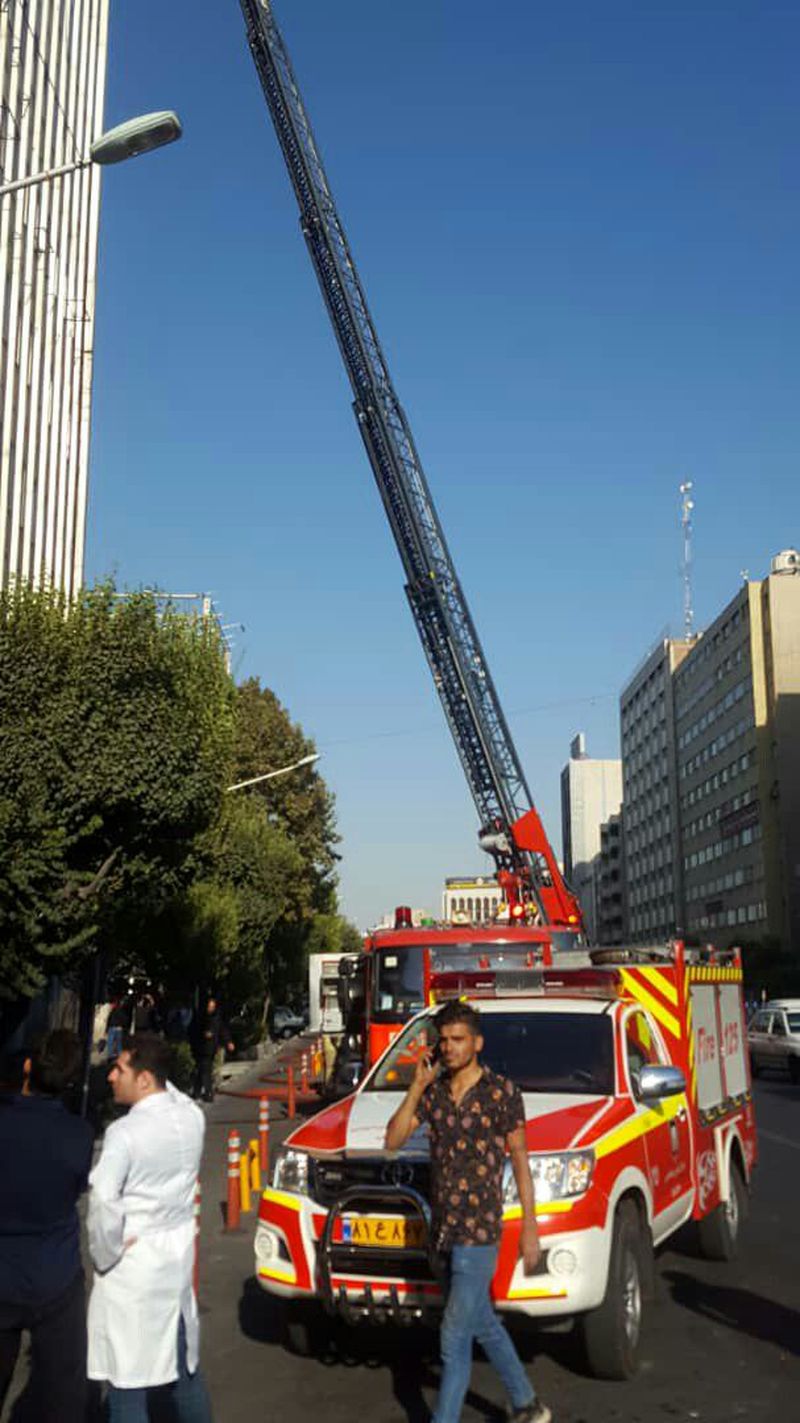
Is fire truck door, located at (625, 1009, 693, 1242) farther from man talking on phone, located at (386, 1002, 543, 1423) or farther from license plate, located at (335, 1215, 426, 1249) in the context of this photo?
man talking on phone, located at (386, 1002, 543, 1423)

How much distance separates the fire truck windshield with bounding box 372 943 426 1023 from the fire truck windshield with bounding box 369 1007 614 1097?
30.1 feet

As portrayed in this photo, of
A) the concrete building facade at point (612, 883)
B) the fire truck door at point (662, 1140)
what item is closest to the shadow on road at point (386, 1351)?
the fire truck door at point (662, 1140)

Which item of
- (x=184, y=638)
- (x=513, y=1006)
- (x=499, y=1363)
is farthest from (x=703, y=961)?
(x=184, y=638)

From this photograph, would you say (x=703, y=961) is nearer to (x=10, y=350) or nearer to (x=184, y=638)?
(x=184, y=638)

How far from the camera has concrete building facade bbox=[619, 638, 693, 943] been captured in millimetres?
116000

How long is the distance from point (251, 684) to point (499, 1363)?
150 ft

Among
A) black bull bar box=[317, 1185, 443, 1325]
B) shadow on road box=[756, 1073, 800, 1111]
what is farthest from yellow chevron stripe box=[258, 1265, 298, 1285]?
shadow on road box=[756, 1073, 800, 1111]

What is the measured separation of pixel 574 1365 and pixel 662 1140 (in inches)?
52.4

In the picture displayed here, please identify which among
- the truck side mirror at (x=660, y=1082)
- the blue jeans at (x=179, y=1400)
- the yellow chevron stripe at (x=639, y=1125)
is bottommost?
the blue jeans at (x=179, y=1400)

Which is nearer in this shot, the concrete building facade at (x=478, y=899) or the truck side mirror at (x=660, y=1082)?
the truck side mirror at (x=660, y=1082)

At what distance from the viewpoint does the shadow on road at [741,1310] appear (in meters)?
7.14

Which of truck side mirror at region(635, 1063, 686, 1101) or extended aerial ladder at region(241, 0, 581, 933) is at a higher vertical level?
extended aerial ladder at region(241, 0, 581, 933)

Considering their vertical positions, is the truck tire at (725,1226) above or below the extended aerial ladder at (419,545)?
below

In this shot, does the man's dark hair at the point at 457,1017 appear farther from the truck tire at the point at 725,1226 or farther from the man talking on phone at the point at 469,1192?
the truck tire at the point at 725,1226
